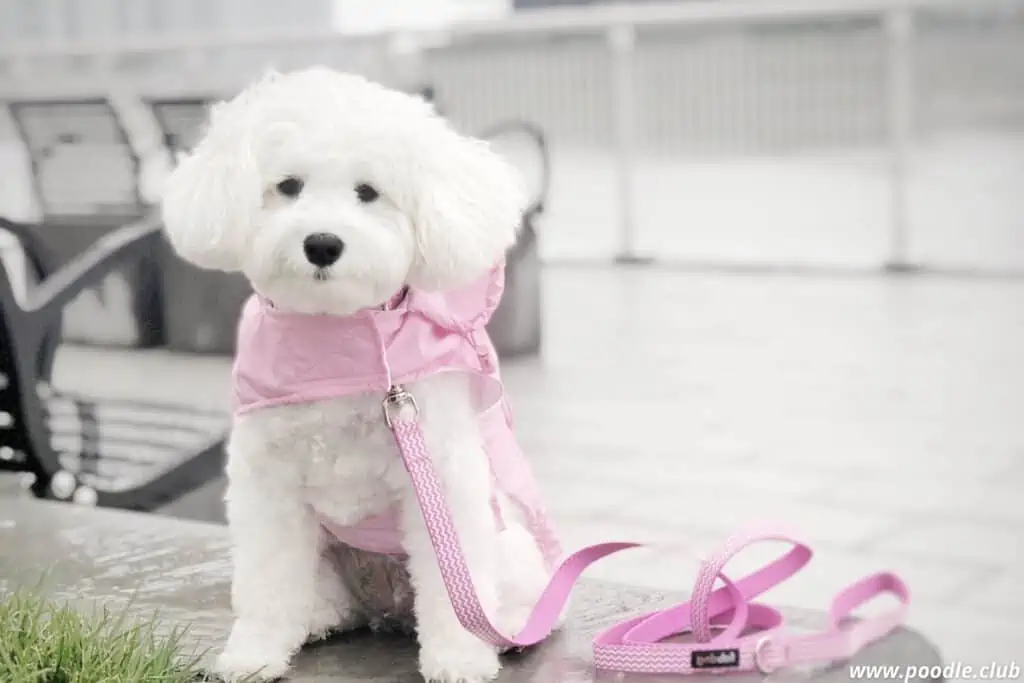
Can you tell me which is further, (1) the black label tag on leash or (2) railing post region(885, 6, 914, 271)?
(2) railing post region(885, 6, 914, 271)

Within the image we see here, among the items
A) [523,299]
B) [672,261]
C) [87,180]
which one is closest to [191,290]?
[87,180]

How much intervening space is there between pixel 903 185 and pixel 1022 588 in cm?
342

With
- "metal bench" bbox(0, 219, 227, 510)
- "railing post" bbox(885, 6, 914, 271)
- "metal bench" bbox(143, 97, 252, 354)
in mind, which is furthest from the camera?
"railing post" bbox(885, 6, 914, 271)

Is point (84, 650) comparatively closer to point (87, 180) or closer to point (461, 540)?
point (461, 540)

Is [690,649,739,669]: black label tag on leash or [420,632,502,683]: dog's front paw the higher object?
[420,632,502,683]: dog's front paw

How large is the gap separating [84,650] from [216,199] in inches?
19.2

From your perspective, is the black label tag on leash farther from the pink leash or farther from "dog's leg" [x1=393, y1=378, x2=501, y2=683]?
"dog's leg" [x1=393, y1=378, x2=501, y2=683]

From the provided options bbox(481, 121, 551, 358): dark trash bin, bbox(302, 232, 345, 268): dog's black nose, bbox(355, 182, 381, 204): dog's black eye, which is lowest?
bbox(481, 121, 551, 358): dark trash bin

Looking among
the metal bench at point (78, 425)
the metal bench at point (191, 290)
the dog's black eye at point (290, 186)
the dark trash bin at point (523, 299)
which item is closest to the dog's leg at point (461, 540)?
the dog's black eye at point (290, 186)

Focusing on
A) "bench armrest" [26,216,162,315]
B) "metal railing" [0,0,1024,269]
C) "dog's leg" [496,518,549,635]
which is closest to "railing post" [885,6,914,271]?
"metal railing" [0,0,1024,269]

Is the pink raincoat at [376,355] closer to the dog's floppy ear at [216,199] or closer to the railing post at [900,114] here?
the dog's floppy ear at [216,199]

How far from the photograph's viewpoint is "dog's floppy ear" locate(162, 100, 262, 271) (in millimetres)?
1308

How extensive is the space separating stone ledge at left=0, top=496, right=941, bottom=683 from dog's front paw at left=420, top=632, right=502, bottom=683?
3 cm

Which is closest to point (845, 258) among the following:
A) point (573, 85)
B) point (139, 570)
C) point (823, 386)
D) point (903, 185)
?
point (903, 185)
